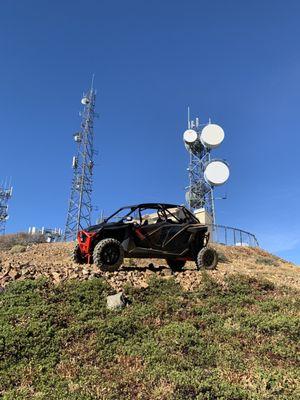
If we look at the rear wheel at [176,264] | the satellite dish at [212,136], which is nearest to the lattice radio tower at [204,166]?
the satellite dish at [212,136]

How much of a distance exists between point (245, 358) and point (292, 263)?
839 inches

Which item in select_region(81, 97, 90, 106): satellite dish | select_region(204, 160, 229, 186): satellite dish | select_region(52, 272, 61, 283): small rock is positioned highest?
select_region(81, 97, 90, 106): satellite dish

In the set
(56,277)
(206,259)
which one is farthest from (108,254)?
(206,259)

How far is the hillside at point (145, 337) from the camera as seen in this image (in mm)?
5664

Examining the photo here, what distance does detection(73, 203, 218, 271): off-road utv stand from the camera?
10609 mm

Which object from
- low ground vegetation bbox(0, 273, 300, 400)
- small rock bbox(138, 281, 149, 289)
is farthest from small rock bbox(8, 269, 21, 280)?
small rock bbox(138, 281, 149, 289)

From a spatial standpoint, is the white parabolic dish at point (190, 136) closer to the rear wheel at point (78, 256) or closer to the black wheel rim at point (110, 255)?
the rear wheel at point (78, 256)

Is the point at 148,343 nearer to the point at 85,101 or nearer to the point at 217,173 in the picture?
the point at 217,173

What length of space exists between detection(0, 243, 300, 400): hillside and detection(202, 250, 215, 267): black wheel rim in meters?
1.54

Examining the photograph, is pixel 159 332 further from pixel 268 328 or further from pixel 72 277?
pixel 72 277

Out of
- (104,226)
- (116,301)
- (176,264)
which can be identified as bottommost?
(116,301)

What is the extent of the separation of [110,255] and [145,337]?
350cm

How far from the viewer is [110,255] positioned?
10555mm

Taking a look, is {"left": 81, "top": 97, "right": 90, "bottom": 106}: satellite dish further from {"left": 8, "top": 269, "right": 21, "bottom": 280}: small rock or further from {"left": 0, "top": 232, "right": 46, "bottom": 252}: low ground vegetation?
{"left": 8, "top": 269, "right": 21, "bottom": 280}: small rock
